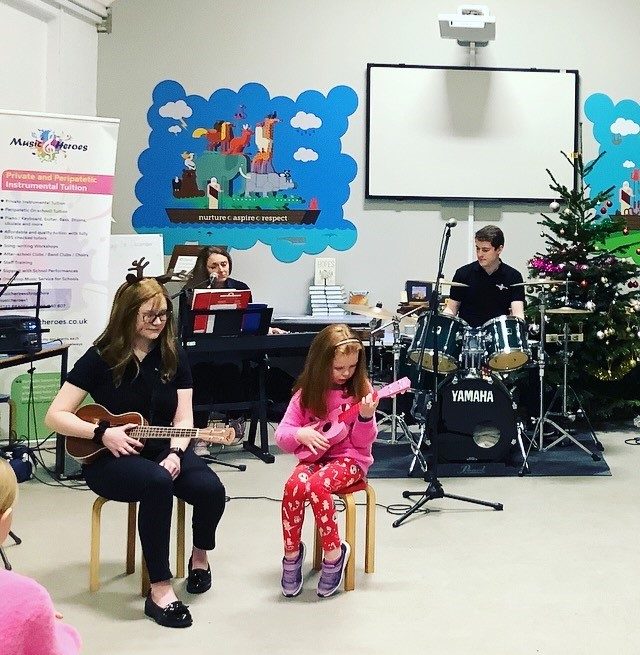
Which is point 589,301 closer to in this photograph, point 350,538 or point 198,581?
point 350,538

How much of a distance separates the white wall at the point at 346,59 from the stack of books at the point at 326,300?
0.55 ft

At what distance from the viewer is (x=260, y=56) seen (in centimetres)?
685

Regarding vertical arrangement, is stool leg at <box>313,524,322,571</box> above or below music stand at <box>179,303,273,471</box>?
below

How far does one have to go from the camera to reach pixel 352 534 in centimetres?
314

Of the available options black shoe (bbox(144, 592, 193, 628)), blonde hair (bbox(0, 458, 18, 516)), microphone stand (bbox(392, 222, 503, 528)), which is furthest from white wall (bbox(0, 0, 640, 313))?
blonde hair (bbox(0, 458, 18, 516))

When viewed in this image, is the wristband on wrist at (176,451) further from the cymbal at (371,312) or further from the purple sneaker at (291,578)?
the cymbal at (371,312)

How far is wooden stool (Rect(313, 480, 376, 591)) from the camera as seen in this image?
10.3ft

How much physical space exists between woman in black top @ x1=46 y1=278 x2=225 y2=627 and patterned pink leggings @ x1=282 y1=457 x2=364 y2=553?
24 centimetres

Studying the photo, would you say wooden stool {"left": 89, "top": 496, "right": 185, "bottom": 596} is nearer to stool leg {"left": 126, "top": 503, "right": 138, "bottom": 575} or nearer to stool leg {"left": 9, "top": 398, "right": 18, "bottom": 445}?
stool leg {"left": 126, "top": 503, "right": 138, "bottom": 575}

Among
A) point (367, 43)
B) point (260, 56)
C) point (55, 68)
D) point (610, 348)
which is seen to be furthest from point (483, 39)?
point (55, 68)

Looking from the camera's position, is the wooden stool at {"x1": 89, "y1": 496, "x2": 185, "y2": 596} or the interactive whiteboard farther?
the interactive whiteboard

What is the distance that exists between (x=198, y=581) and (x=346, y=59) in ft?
15.7

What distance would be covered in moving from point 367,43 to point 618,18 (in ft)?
6.55

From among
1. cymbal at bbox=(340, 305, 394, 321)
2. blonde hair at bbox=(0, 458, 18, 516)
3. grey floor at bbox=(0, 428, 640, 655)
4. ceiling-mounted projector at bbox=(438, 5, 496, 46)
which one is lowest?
grey floor at bbox=(0, 428, 640, 655)
